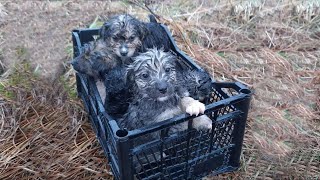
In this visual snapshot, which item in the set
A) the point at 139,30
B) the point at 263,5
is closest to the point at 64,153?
the point at 139,30

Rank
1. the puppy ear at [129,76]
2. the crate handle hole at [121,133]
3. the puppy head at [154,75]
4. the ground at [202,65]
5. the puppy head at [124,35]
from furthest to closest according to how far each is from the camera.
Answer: the ground at [202,65] → the puppy head at [124,35] → the puppy ear at [129,76] → the puppy head at [154,75] → the crate handle hole at [121,133]

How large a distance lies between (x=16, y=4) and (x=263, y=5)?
375cm

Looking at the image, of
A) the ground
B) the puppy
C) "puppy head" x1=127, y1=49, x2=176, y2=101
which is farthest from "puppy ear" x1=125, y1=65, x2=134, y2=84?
the ground

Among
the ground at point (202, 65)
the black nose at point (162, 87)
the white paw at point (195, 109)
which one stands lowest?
the ground at point (202, 65)

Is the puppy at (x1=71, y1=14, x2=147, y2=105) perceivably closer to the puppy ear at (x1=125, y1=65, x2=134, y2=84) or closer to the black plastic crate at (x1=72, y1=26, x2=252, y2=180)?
the black plastic crate at (x1=72, y1=26, x2=252, y2=180)

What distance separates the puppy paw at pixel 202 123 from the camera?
241 cm

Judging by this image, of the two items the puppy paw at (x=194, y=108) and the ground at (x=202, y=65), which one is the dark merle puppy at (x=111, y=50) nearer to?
the puppy paw at (x=194, y=108)

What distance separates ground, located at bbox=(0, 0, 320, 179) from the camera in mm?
3258

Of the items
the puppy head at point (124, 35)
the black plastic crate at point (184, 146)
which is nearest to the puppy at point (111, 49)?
the puppy head at point (124, 35)

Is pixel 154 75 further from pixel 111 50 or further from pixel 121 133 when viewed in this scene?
pixel 111 50

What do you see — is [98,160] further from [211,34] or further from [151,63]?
[211,34]

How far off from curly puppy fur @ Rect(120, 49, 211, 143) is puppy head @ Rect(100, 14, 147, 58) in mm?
430

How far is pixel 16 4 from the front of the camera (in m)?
5.78

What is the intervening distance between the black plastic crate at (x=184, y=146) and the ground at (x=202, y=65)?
540mm
